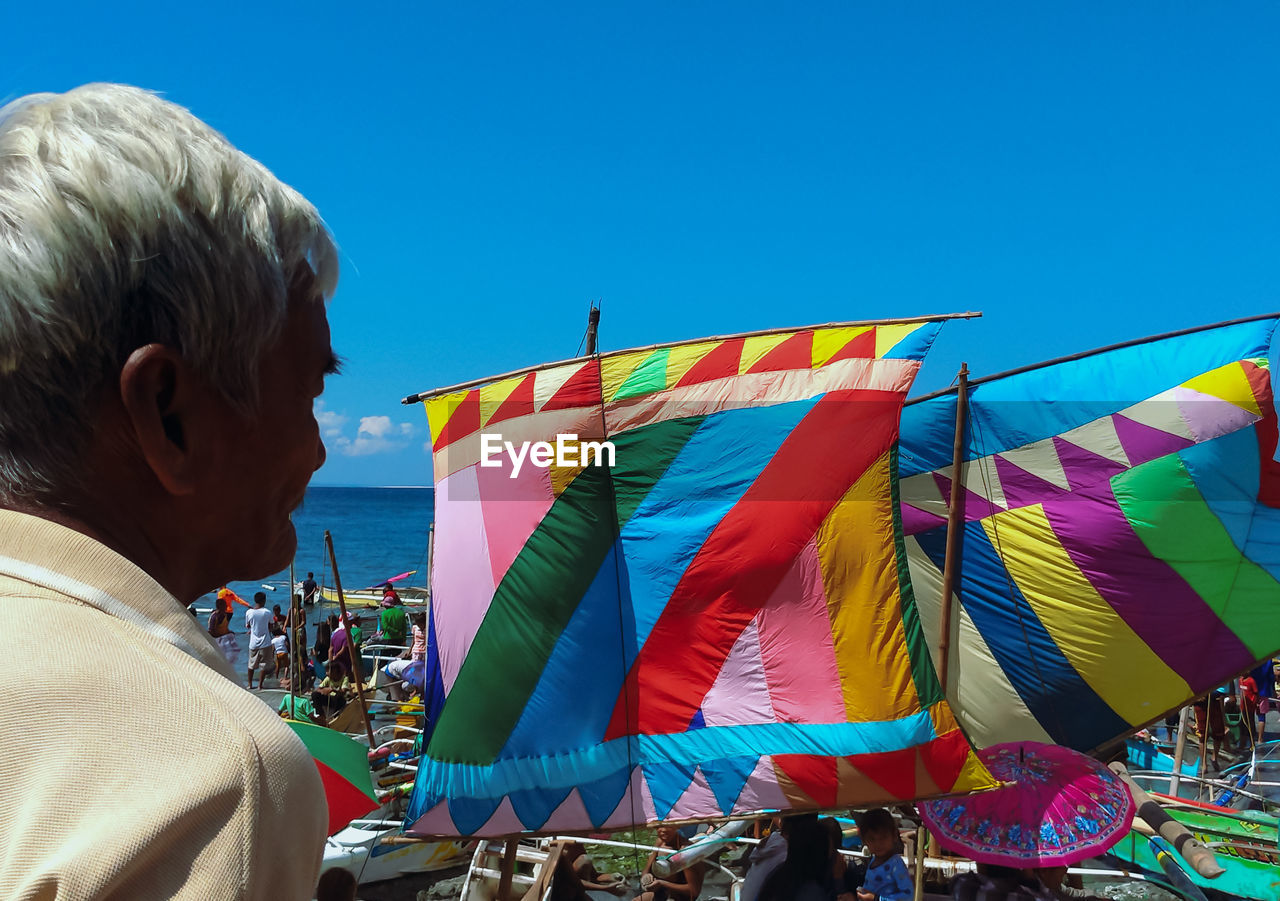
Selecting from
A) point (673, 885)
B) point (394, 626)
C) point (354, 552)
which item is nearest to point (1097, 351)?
point (673, 885)

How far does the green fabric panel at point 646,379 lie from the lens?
300 inches

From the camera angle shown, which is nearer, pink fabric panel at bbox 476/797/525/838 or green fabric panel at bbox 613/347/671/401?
pink fabric panel at bbox 476/797/525/838

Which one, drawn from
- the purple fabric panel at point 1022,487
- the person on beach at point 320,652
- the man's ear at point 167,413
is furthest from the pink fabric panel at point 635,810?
the person on beach at point 320,652

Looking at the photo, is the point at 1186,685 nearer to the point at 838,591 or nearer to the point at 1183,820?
the point at 1183,820

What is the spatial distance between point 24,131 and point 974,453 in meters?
9.90

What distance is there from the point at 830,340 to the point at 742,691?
2972 millimetres

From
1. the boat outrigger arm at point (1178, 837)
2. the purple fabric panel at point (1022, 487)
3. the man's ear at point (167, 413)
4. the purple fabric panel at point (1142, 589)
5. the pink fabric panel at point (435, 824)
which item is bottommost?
the pink fabric panel at point (435, 824)

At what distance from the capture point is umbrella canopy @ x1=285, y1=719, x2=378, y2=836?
595 cm

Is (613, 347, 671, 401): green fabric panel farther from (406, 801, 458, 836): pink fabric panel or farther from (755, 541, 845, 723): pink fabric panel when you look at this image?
(406, 801, 458, 836): pink fabric panel

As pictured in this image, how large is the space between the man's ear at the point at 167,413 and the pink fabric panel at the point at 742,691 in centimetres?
661

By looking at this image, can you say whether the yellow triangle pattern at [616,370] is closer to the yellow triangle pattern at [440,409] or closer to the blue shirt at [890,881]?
the yellow triangle pattern at [440,409]

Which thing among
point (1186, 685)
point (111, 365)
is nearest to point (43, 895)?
point (111, 365)

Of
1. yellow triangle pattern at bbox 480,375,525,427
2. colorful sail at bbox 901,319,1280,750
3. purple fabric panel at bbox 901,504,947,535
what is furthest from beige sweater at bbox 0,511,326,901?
purple fabric panel at bbox 901,504,947,535

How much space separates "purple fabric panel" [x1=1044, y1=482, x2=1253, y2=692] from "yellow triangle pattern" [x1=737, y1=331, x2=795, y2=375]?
3690 millimetres
